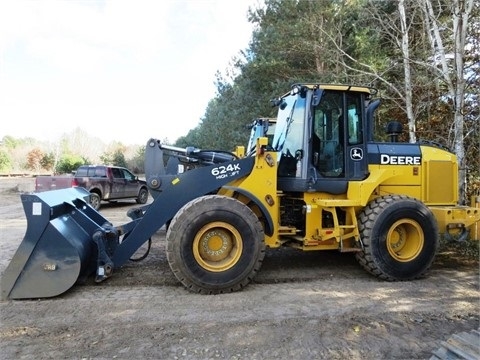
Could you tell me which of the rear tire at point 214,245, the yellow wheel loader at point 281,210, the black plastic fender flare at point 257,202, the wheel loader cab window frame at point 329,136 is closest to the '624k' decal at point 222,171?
the yellow wheel loader at point 281,210

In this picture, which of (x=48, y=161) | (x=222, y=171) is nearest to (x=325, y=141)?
(x=222, y=171)

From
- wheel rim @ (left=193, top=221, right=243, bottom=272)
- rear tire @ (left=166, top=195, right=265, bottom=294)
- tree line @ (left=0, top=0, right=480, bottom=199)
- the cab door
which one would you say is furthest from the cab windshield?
tree line @ (left=0, top=0, right=480, bottom=199)

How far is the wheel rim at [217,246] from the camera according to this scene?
4.70 m

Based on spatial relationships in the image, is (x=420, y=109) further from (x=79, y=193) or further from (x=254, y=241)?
(x=79, y=193)

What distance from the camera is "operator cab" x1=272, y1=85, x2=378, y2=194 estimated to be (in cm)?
533

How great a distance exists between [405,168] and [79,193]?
16.2 ft

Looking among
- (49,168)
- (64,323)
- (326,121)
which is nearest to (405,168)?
(326,121)

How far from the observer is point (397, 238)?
546 cm

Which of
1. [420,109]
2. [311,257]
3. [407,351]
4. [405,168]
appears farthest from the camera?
[420,109]

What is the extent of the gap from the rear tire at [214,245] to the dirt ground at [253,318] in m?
0.18

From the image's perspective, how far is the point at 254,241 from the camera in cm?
477

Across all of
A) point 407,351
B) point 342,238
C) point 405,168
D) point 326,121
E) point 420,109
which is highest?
point 420,109

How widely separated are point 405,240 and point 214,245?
272cm

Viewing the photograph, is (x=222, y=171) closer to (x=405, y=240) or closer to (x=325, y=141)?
(x=325, y=141)
